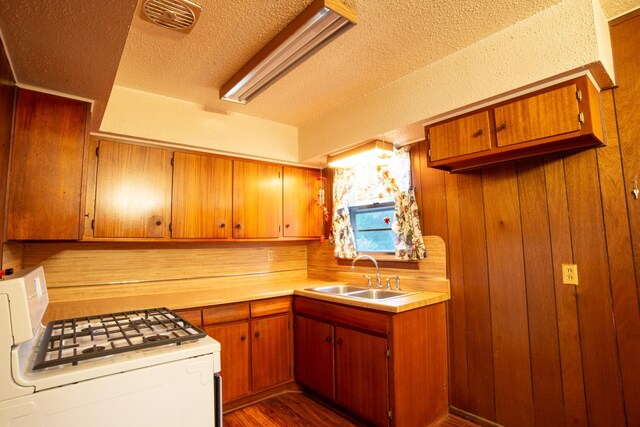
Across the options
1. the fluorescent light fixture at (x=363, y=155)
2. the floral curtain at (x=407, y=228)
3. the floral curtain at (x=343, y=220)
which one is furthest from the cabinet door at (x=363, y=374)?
the fluorescent light fixture at (x=363, y=155)

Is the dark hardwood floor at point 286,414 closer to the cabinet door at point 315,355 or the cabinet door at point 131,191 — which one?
the cabinet door at point 315,355

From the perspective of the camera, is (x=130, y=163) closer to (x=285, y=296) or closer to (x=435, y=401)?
(x=285, y=296)

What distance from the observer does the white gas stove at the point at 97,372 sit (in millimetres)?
989

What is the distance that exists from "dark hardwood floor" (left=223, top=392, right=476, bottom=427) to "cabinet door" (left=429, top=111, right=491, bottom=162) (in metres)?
1.85

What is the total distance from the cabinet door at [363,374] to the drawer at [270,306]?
1.97 feet

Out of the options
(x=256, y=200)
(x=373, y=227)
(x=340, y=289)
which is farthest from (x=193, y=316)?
(x=373, y=227)

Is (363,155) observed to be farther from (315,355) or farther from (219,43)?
(315,355)

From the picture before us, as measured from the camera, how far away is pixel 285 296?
2908 mm

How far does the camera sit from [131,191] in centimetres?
248

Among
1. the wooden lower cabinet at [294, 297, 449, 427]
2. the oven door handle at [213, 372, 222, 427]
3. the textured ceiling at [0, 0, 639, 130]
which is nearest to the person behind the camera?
the textured ceiling at [0, 0, 639, 130]

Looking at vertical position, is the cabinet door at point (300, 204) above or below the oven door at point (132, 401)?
above

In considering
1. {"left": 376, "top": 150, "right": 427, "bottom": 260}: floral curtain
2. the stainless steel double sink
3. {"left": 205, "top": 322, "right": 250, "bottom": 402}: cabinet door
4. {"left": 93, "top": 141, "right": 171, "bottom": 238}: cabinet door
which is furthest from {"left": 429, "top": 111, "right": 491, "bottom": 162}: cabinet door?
{"left": 93, "top": 141, "right": 171, "bottom": 238}: cabinet door

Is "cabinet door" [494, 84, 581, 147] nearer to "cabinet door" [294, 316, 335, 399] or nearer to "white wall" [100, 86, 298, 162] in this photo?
"cabinet door" [294, 316, 335, 399]

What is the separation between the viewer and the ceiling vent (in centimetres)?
159
